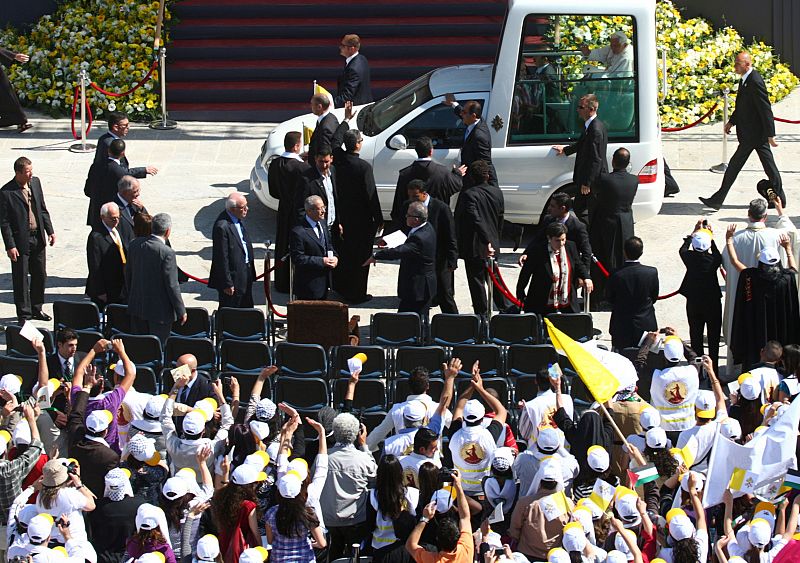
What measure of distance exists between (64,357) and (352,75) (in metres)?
6.41

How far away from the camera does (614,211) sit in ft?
46.7

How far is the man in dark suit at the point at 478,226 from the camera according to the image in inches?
542

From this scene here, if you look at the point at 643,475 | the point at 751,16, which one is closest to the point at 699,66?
the point at 751,16

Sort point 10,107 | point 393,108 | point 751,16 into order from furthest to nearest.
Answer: point 751,16
point 10,107
point 393,108

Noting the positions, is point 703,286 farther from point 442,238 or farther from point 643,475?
point 643,475

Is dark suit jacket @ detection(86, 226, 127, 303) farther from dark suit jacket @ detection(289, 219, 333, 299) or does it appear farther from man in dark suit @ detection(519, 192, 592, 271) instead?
man in dark suit @ detection(519, 192, 592, 271)

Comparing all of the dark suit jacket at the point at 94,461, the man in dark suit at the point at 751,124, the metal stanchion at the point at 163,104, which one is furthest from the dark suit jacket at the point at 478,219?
the metal stanchion at the point at 163,104

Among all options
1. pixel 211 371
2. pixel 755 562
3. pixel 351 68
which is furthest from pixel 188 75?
pixel 755 562

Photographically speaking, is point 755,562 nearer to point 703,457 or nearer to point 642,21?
point 703,457

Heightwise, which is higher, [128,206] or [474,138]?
[474,138]

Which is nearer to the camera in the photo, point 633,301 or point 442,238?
point 633,301

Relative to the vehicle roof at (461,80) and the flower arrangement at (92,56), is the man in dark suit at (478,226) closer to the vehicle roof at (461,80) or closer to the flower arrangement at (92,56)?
the vehicle roof at (461,80)

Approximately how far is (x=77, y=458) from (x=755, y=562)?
4.33m

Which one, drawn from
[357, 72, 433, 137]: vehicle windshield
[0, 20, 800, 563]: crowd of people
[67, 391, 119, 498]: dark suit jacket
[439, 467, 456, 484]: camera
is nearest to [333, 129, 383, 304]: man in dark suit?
[0, 20, 800, 563]: crowd of people
